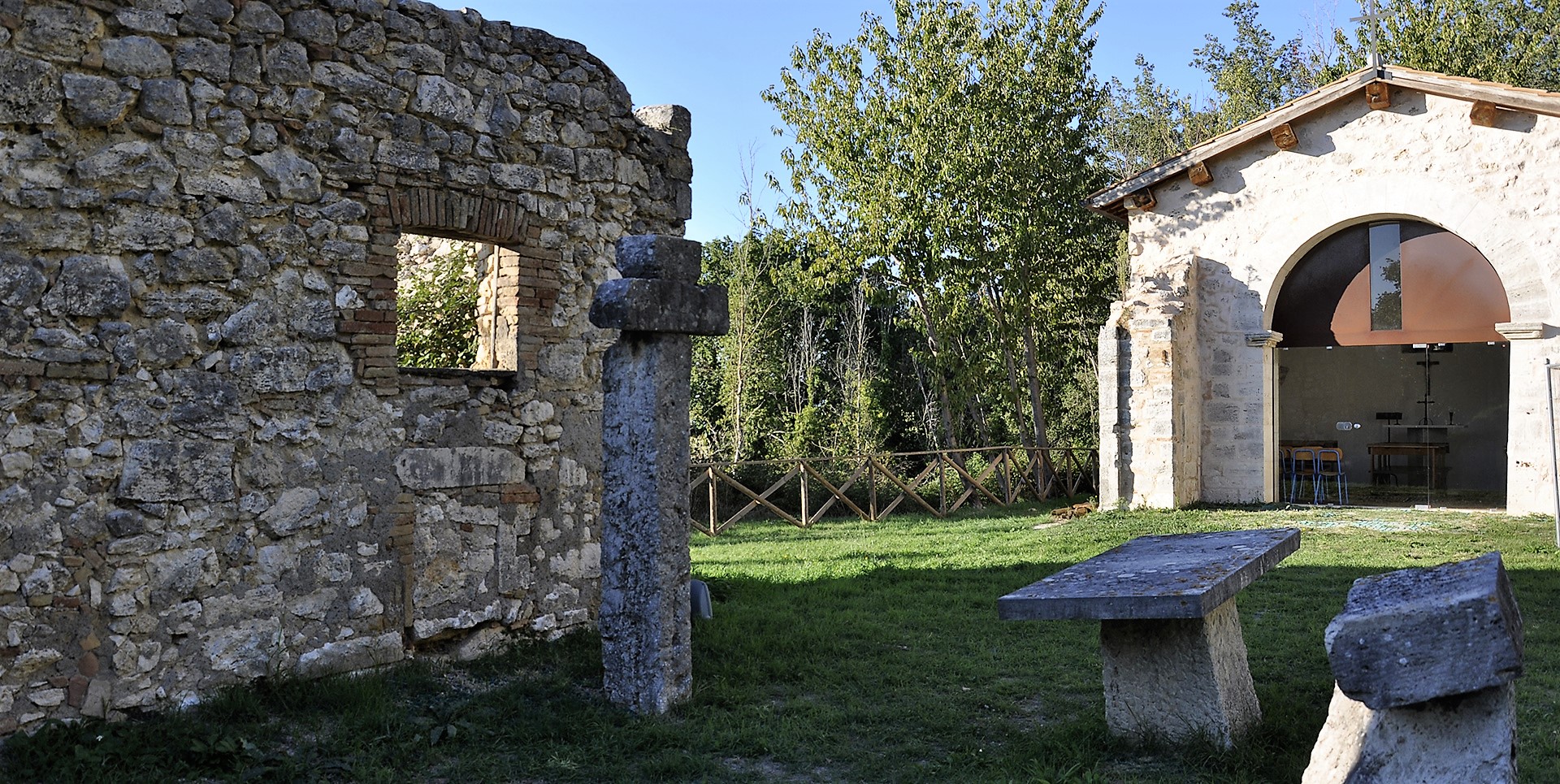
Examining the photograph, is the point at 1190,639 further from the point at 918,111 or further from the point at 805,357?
the point at 805,357

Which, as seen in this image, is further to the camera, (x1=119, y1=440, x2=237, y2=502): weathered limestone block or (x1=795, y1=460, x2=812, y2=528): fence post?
(x1=795, y1=460, x2=812, y2=528): fence post

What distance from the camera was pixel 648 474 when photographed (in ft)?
17.3

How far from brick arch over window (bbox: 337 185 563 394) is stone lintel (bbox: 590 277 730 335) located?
1.37 meters

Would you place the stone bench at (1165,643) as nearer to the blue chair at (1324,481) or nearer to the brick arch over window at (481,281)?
the brick arch over window at (481,281)

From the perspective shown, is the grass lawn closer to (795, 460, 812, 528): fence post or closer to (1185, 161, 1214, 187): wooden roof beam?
(795, 460, 812, 528): fence post

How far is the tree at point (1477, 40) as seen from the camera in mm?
18703

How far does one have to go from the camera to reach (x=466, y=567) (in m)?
6.25

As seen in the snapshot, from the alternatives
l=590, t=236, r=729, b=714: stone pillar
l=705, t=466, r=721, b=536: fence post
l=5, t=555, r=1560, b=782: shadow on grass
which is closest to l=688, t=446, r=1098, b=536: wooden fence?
l=705, t=466, r=721, b=536: fence post

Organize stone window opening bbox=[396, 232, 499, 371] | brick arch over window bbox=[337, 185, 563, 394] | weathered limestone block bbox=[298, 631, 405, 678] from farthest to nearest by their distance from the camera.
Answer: stone window opening bbox=[396, 232, 499, 371] < brick arch over window bbox=[337, 185, 563, 394] < weathered limestone block bbox=[298, 631, 405, 678]

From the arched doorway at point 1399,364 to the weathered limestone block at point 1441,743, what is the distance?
10256mm

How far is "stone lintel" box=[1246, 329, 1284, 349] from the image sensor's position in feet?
42.1

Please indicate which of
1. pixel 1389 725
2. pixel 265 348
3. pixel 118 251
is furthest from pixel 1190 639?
pixel 118 251

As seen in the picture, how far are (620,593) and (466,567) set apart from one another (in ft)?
4.39

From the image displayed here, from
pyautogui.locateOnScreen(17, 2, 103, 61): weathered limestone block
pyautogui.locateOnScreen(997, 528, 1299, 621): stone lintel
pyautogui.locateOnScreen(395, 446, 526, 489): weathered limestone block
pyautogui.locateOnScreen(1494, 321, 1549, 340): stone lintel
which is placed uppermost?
pyautogui.locateOnScreen(17, 2, 103, 61): weathered limestone block
